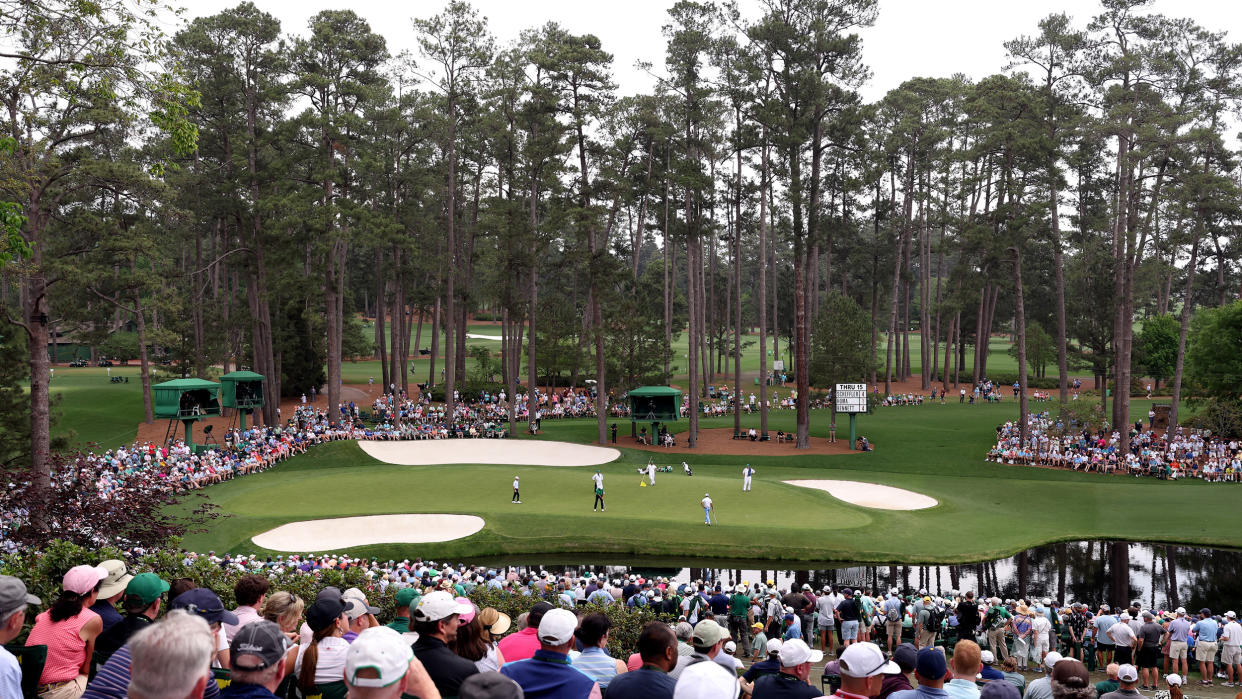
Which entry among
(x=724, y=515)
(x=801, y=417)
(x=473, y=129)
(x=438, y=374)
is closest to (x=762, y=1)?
(x=473, y=129)

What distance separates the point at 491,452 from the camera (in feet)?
128

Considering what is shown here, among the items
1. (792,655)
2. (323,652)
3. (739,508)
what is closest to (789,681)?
(792,655)

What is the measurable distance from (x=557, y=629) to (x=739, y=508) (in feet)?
76.8

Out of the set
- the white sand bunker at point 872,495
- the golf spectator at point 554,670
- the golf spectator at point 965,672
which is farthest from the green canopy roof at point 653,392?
the golf spectator at point 554,670

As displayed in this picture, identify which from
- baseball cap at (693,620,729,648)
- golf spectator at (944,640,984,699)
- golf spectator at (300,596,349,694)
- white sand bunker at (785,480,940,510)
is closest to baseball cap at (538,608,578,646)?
baseball cap at (693,620,729,648)

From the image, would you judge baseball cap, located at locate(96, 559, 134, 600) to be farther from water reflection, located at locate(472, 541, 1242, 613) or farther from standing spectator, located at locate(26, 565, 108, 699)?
water reflection, located at locate(472, 541, 1242, 613)

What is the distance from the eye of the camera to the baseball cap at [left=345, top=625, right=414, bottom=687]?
12.2 feet

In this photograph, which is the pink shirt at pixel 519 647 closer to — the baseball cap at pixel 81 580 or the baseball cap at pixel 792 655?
the baseball cap at pixel 792 655

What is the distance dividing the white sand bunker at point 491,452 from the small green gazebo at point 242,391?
6.64 meters

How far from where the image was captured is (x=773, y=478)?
35.1 m

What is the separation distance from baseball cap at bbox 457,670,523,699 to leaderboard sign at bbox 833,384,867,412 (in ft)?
131

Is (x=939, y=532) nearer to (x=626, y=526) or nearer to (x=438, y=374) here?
(x=626, y=526)

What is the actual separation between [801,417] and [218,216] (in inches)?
1301

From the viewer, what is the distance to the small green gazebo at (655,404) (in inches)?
1687
